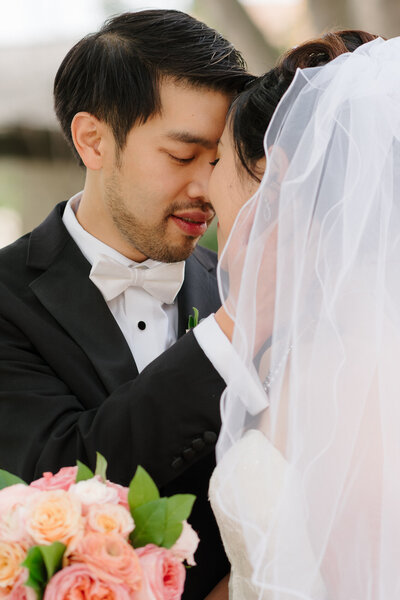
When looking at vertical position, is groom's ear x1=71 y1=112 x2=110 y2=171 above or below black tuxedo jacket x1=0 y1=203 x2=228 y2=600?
above

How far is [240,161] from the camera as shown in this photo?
1.82 meters

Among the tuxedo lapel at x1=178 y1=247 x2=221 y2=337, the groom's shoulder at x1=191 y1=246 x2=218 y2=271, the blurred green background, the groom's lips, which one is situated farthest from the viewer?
the blurred green background

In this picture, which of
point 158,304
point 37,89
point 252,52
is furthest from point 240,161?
point 37,89

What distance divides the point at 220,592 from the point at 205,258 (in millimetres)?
1205

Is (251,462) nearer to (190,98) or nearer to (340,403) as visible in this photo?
(340,403)

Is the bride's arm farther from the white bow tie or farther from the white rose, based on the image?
the white bow tie

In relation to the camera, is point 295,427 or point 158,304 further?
point 158,304

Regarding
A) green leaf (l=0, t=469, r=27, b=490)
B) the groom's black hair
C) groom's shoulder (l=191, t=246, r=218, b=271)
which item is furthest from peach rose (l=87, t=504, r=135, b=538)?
groom's shoulder (l=191, t=246, r=218, b=271)

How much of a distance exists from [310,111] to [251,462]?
0.71m

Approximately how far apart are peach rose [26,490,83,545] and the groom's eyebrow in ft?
3.84

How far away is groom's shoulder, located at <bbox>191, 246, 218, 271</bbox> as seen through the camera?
8.66 ft

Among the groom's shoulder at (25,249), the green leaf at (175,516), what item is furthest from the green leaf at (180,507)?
the groom's shoulder at (25,249)

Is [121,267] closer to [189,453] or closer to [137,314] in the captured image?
[137,314]

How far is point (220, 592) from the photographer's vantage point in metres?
1.86
